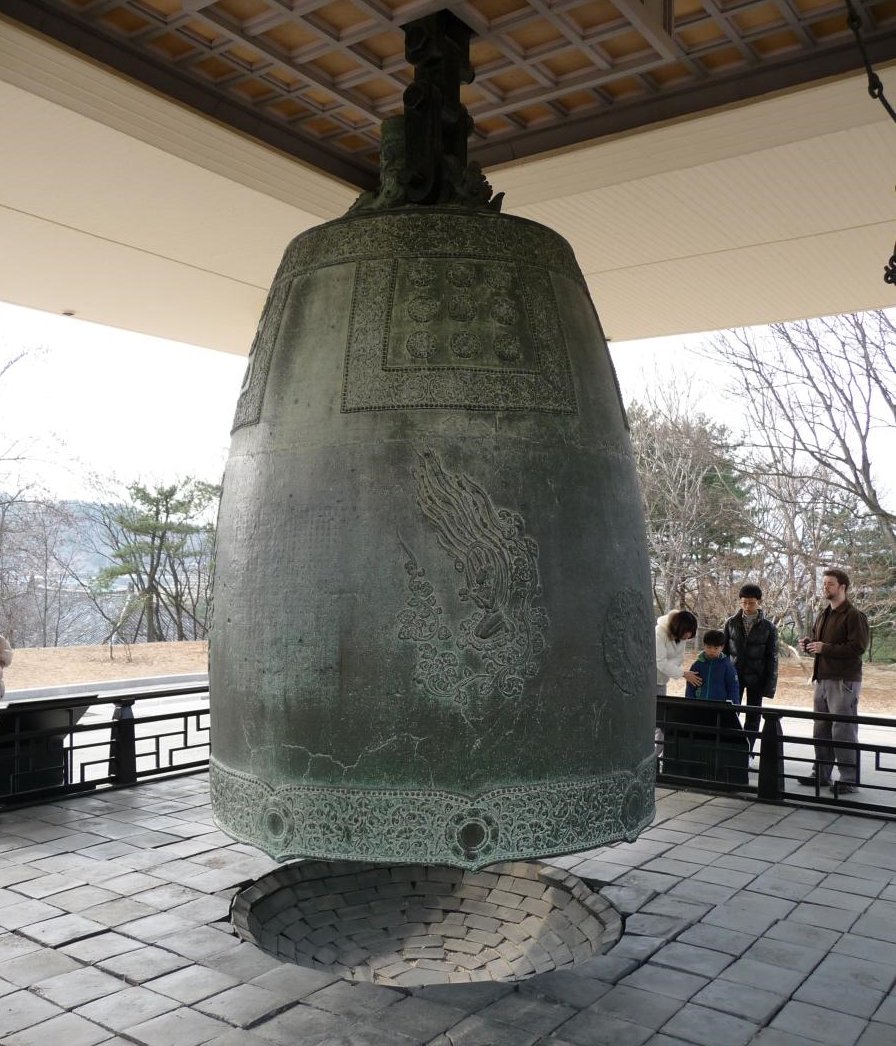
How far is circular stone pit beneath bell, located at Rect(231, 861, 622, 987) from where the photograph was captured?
397cm

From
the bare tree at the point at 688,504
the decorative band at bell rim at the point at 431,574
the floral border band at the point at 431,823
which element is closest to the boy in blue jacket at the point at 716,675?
the decorative band at bell rim at the point at 431,574

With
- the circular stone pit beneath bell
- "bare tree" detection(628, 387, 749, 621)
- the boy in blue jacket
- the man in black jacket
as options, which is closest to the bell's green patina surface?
the circular stone pit beneath bell

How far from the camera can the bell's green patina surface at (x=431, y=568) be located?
1917 millimetres

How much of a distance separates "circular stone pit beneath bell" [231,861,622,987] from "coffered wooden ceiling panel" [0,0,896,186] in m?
2.77

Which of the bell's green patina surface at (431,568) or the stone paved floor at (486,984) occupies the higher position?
the bell's green patina surface at (431,568)

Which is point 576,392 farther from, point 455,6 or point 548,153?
point 548,153

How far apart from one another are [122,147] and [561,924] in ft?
13.4

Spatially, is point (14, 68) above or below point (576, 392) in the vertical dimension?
above

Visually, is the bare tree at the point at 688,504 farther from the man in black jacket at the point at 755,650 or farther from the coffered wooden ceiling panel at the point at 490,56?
the coffered wooden ceiling panel at the point at 490,56

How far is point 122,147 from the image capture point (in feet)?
15.2

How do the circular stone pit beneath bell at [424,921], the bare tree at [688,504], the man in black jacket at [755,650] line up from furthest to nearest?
the bare tree at [688,504]
the man in black jacket at [755,650]
the circular stone pit beneath bell at [424,921]

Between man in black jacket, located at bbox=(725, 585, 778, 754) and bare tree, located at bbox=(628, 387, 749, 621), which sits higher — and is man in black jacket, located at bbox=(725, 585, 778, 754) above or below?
below

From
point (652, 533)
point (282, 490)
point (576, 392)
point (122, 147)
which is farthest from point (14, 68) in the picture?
point (652, 533)

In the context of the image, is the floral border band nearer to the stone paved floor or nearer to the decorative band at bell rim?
the decorative band at bell rim
